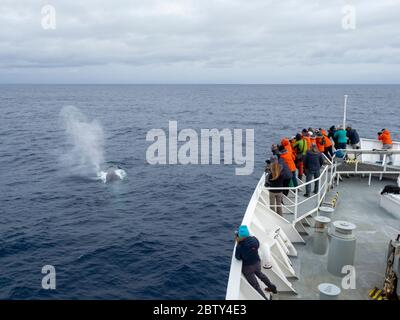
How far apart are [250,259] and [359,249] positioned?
13.0 feet

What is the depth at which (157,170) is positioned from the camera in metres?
37.2

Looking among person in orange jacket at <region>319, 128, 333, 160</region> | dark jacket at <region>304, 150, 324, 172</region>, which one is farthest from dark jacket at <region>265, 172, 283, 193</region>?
person in orange jacket at <region>319, 128, 333, 160</region>

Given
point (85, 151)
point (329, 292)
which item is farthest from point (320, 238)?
point (85, 151)

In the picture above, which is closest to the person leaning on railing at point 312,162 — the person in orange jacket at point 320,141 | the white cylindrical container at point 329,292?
the person in orange jacket at point 320,141

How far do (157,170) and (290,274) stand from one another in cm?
2915

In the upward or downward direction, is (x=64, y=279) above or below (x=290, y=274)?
below

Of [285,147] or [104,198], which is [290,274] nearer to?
[285,147]

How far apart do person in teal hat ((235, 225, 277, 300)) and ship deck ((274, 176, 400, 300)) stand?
660mm

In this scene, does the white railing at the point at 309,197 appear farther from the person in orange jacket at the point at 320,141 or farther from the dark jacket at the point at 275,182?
the person in orange jacket at the point at 320,141

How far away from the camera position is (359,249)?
9.95 metres

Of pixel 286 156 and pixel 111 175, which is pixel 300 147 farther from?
pixel 111 175

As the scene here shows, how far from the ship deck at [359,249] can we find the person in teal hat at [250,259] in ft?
2.17

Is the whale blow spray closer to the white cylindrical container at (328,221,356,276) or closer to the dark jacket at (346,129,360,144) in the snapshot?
the dark jacket at (346,129,360,144)
